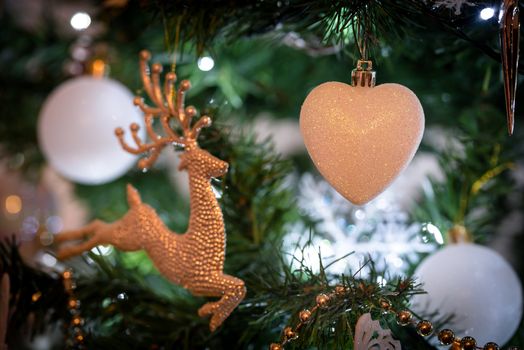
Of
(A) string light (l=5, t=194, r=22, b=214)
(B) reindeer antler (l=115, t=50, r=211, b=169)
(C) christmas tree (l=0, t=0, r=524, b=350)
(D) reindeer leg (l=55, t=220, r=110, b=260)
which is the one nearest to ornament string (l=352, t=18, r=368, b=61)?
(C) christmas tree (l=0, t=0, r=524, b=350)

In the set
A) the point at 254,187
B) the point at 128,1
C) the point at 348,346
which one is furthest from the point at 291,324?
the point at 128,1

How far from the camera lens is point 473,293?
1.65 feet

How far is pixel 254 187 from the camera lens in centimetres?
56

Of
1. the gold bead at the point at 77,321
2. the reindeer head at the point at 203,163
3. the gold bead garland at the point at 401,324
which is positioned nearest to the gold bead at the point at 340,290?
the gold bead garland at the point at 401,324

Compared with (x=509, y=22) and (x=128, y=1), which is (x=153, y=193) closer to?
(x=128, y=1)

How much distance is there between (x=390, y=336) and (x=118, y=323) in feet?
0.82

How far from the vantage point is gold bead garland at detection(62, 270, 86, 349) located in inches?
20.3

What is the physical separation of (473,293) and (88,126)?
42cm

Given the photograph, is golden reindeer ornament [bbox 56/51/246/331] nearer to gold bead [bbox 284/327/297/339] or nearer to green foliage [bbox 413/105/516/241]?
gold bead [bbox 284/327/297/339]

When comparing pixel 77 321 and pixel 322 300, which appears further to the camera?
pixel 77 321

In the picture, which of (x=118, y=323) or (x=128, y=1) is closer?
(x=118, y=323)

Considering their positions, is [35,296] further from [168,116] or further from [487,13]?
[487,13]

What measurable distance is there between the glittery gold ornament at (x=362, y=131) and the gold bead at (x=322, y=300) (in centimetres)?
7

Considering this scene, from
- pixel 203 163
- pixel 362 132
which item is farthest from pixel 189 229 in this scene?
pixel 362 132
